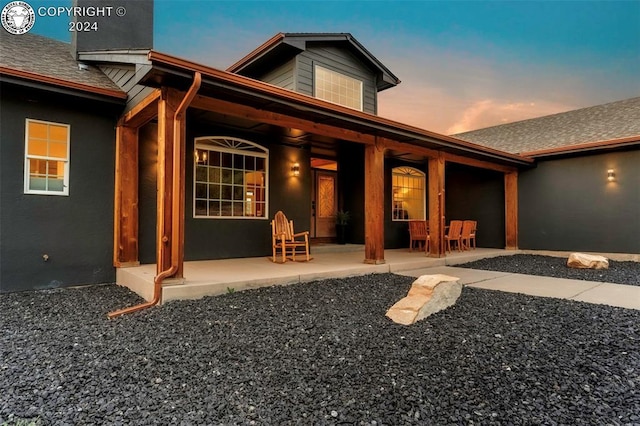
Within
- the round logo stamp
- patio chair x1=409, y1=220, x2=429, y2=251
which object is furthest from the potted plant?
the round logo stamp

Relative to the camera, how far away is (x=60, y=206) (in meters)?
4.93

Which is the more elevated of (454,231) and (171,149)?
(171,149)

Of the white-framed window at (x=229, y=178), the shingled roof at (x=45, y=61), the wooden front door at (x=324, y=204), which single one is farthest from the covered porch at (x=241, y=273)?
the shingled roof at (x=45, y=61)

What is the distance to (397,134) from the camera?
614cm

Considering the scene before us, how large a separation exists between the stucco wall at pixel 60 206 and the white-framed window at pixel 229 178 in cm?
150

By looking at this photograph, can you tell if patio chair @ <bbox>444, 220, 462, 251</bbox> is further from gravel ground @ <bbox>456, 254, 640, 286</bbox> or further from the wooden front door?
the wooden front door

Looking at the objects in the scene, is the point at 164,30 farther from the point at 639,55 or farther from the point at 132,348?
the point at 639,55

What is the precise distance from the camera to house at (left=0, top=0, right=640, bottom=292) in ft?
13.4

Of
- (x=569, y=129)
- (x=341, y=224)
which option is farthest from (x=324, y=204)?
(x=569, y=129)

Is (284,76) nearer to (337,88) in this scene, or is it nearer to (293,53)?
(293,53)

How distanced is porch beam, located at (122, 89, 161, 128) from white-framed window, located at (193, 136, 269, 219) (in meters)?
1.27

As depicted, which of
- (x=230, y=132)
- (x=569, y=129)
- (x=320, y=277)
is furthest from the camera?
(x=569, y=129)

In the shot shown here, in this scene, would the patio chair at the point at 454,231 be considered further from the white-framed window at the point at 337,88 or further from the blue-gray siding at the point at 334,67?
the white-framed window at the point at 337,88

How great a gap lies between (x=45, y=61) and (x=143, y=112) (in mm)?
2456
